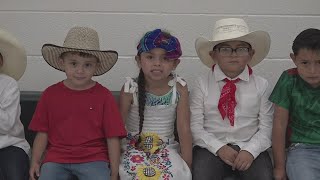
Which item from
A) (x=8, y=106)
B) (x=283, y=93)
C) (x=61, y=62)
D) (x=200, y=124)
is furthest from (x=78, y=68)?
(x=283, y=93)

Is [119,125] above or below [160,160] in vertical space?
above

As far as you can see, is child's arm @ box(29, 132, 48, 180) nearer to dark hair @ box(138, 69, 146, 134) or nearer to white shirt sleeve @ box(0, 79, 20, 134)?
white shirt sleeve @ box(0, 79, 20, 134)

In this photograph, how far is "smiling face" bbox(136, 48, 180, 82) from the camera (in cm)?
285

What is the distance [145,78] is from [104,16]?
0.81 meters

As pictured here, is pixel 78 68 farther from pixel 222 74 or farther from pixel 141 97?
pixel 222 74

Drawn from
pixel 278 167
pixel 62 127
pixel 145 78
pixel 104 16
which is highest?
pixel 104 16

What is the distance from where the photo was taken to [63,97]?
283 cm

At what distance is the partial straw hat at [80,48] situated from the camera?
277 cm

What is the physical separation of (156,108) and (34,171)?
2.35 feet

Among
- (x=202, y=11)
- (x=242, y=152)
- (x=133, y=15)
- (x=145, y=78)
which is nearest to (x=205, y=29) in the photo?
(x=202, y=11)

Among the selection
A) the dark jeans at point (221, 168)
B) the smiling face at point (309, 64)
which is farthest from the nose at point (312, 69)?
the dark jeans at point (221, 168)

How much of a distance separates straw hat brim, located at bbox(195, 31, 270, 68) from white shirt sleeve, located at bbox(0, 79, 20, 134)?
1.05 metres

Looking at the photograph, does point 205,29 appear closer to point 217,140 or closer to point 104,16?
point 104,16

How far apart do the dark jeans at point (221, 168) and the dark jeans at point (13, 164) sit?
0.87m
